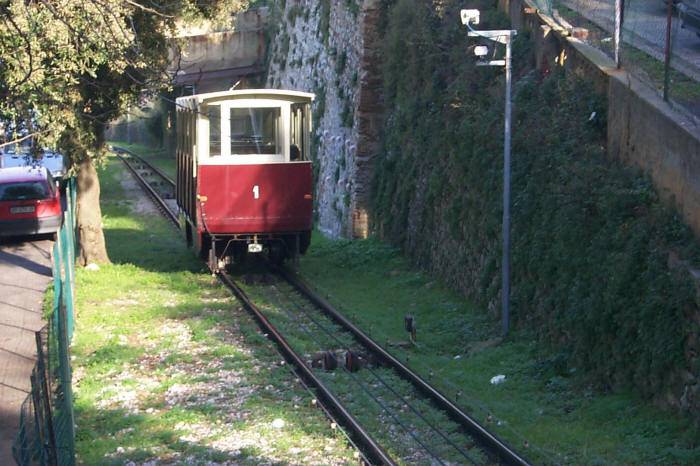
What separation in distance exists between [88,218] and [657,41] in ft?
38.6

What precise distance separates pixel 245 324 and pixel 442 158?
5154mm

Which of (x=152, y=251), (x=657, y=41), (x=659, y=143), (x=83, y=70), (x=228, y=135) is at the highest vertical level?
(x=657, y=41)

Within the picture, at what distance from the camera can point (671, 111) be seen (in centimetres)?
1188

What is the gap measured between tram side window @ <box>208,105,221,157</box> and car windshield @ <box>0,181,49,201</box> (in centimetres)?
642

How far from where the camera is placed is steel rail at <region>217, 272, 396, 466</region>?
31.3 ft

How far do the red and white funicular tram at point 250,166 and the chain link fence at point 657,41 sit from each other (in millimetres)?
4861

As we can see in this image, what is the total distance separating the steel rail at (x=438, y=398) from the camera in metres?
9.42

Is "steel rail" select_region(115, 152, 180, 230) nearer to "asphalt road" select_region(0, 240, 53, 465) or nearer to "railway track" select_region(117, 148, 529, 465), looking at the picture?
"asphalt road" select_region(0, 240, 53, 465)

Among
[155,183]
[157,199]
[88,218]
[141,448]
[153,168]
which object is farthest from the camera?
[153,168]

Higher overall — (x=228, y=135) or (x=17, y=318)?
(x=228, y=135)

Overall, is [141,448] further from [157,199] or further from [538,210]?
[157,199]

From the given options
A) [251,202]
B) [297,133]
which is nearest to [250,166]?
[251,202]

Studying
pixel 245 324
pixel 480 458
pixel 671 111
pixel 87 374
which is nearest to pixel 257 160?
pixel 245 324

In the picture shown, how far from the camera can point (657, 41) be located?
48.3 feet
